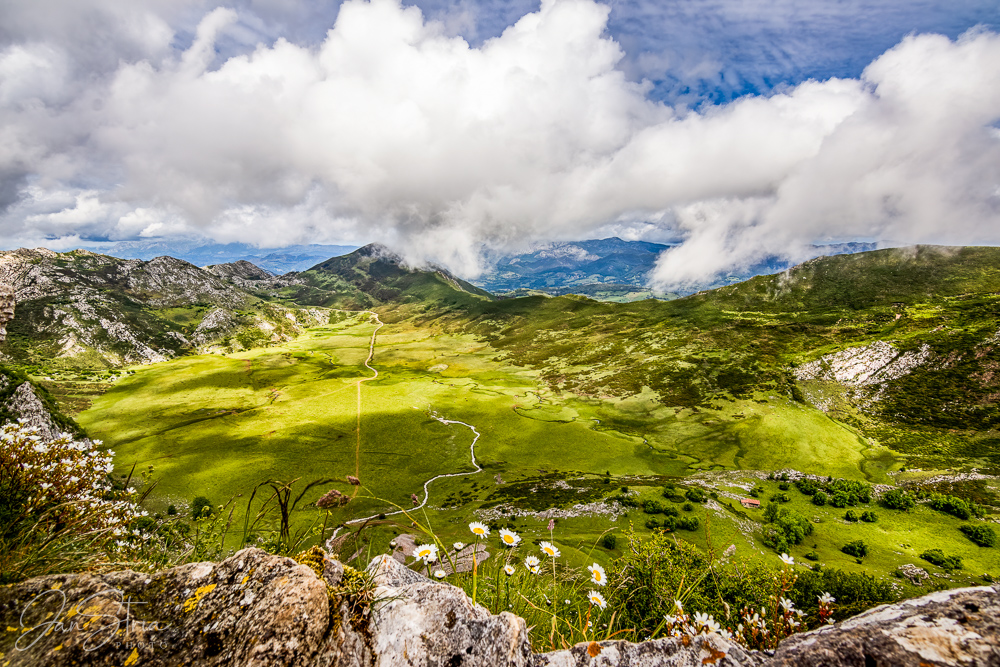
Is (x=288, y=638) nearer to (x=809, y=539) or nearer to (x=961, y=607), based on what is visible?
(x=961, y=607)

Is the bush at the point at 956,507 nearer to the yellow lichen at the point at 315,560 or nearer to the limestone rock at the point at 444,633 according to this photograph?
the limestone rock at the point at 444,633

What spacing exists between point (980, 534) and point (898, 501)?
9.39 metres

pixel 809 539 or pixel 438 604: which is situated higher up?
pixel 438 604

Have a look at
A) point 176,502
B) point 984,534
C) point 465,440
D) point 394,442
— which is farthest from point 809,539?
point 176,502

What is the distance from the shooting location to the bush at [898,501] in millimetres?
52781

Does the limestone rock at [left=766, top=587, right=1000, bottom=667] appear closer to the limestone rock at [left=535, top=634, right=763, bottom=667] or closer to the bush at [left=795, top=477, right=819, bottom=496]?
the limestone rock at [left=535, top=634, right=763, bottom=667]

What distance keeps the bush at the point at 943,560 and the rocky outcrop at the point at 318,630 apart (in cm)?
5597

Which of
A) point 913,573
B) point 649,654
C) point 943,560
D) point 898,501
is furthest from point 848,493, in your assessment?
point 649,654

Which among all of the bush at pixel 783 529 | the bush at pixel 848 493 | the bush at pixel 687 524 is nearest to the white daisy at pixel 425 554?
the bush at pixel 687 524

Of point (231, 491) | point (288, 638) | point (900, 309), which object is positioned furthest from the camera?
point (900, 309)

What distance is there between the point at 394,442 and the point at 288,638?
94.1 m

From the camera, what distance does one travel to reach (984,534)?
43.7m

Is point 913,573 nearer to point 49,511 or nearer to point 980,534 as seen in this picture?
point 980,534

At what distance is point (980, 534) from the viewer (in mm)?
43906
